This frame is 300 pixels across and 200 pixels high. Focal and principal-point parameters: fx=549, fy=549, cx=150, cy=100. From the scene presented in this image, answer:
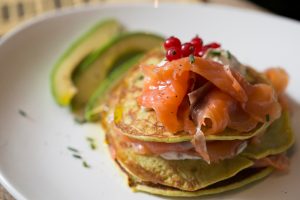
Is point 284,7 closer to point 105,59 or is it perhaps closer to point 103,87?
point 105,59

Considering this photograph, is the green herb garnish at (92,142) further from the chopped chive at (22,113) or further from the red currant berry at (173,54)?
the red currant berry at (173,54)

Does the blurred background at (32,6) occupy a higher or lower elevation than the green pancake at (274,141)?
higher

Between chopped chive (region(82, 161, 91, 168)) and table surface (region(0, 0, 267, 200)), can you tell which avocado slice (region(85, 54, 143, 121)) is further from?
table surface (region(0, 0, 267, 200))

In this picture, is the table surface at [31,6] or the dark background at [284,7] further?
the dark background at [284,7]

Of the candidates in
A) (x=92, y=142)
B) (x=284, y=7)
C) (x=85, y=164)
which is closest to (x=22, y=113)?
(x=92, y=142)

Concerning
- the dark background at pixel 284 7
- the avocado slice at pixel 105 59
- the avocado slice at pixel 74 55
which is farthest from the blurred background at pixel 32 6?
the dark background at pixel 284 7

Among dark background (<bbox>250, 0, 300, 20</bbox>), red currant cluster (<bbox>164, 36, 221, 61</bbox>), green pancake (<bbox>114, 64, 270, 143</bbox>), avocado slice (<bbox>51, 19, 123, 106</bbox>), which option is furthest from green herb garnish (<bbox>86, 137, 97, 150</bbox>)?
dark background (<bbox>250, 0, 300, 20</bbox>)
